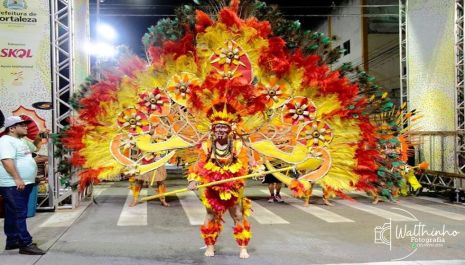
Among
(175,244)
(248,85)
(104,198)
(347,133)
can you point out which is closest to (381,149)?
(347,133)

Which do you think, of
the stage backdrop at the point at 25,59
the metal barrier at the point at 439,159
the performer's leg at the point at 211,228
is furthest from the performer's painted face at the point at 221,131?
the metal barrier at the point at 439,159

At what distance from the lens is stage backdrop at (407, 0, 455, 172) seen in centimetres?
1241

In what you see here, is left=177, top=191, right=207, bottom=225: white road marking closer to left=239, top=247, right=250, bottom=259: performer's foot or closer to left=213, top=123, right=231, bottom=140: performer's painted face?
left=239, top=247, right=250, bottom=259: performer's foot

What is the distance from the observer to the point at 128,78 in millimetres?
6059

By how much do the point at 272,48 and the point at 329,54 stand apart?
0.73m

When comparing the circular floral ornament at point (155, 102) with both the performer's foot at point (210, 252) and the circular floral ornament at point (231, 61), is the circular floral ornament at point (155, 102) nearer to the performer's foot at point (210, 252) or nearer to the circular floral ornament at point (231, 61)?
the circular floral ornament at point (231, 61)

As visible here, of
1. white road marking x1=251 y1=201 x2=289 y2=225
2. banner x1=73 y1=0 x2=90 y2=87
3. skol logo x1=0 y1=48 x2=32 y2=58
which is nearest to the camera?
white road marking x1=251 y1=201 x2=289 y2=225

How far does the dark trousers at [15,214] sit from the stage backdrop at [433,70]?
10.5 m

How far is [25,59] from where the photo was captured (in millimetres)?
10281

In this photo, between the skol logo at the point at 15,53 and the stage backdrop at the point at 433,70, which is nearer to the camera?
the skol logo at the point at 15,53

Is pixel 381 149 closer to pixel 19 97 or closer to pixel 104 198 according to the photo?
pixel 19 97

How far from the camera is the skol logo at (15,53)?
10.1 meters

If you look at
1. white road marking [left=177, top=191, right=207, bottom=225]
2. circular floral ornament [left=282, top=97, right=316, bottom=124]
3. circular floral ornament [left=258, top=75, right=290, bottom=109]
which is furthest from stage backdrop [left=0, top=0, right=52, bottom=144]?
circular floral ornament [left=282, top=97, right=316, bottom=124]

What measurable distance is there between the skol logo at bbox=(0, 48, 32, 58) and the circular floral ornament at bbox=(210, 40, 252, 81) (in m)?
6.07
